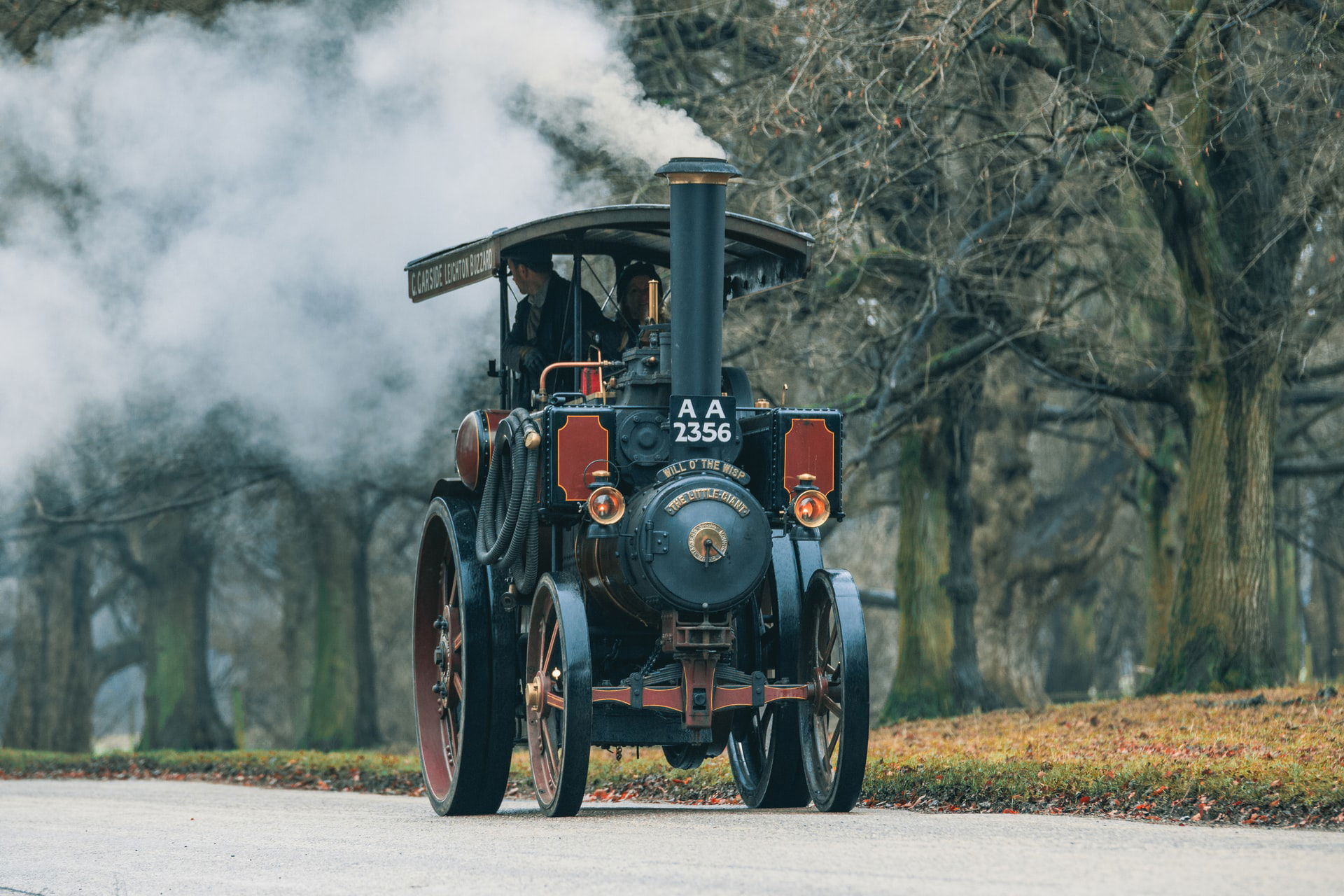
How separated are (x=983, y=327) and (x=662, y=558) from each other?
29.0ft

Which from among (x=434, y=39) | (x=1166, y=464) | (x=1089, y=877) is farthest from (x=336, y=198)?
(x=1089, y=877)

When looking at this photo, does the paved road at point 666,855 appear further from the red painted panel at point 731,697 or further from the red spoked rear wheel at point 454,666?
the red painted panel at point 731,697

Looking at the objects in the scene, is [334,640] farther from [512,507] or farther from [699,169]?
[699,169]

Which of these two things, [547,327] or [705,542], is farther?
[547,327]

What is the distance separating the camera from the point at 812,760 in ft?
27.8

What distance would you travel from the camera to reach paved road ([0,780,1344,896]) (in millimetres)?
5539

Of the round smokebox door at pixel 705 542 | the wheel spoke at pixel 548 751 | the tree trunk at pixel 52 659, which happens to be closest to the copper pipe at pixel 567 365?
the round smokebox door at pixel 705 542

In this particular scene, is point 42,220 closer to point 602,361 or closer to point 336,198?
point 336,198

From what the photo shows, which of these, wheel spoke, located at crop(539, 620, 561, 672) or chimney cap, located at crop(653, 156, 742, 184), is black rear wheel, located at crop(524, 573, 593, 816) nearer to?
wheel spoke, located at crop(539, 620, 561, 672)

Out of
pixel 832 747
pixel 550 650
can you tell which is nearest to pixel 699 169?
pixel 550 650

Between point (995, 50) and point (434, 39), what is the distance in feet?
14.1

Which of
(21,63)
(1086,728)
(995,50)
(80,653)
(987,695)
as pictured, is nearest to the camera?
(1086,728)

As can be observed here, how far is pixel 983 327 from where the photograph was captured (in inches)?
629

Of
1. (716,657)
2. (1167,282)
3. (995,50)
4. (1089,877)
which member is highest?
(995,50)
